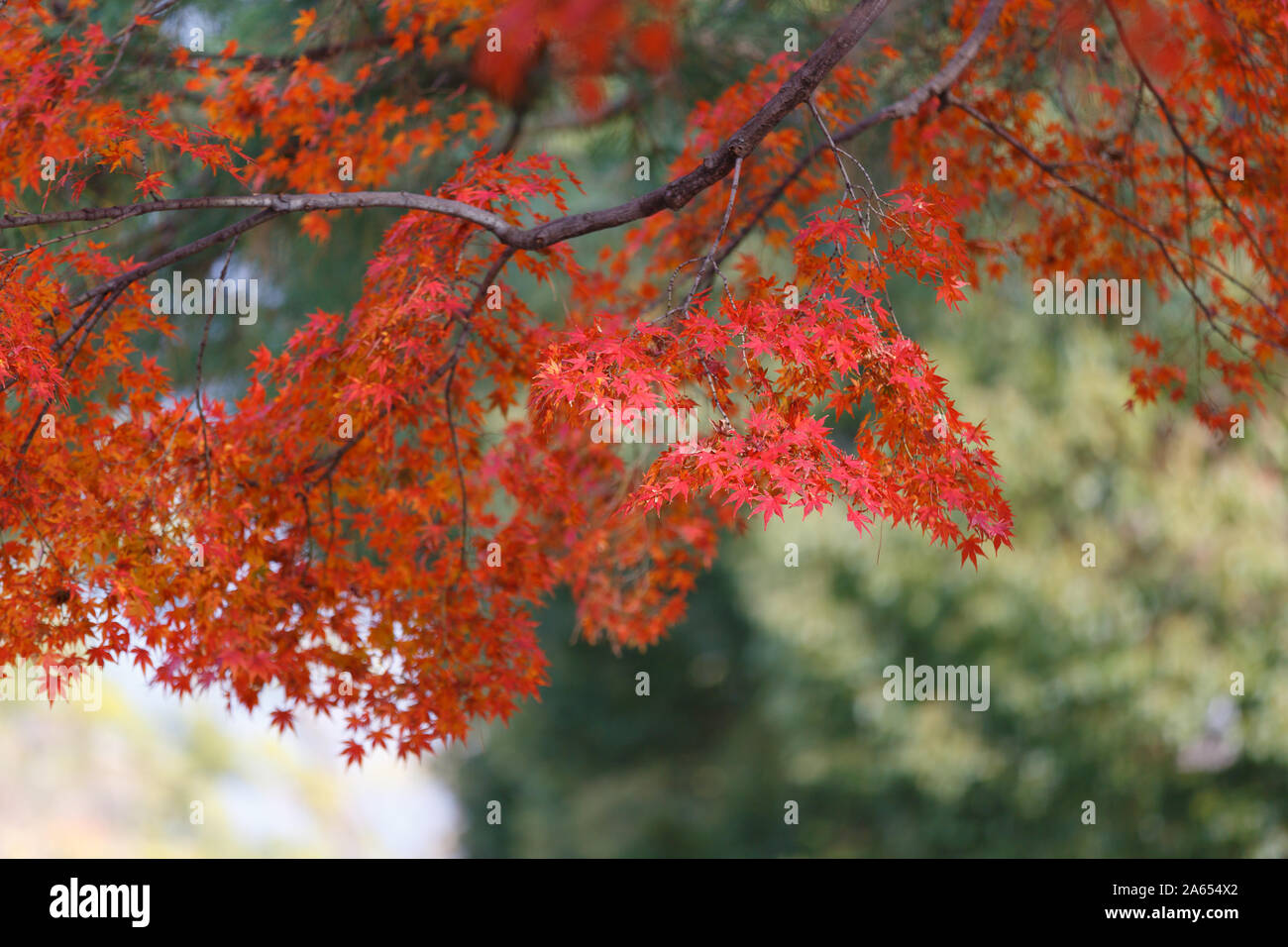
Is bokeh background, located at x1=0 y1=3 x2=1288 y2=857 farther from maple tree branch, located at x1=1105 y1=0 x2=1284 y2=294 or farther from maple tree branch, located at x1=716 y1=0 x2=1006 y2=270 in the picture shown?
maple tree branch, located at x1=716 y1=0 x2=1006 y2=270

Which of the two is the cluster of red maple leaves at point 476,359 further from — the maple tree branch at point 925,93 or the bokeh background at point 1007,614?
the bokeh background at point 1007,614

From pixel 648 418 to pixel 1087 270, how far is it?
6.74 feet

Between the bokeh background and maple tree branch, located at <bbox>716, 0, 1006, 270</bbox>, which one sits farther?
the bokeh background

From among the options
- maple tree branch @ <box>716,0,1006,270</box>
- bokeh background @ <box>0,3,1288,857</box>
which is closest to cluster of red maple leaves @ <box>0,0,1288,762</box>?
maple tree branch @ <box>716,0,1006,270</box>

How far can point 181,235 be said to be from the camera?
14.5 feet

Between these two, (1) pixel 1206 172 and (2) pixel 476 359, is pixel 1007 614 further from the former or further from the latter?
(2) pixel 476 359

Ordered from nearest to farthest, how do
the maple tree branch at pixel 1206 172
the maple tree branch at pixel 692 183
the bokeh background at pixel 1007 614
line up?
the maple tree branch at pixel 692 183, the maple tree branch at pixel 1206 172, the bokeh background at pixel 1007 614

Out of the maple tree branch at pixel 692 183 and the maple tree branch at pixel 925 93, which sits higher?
the maple tree branch at pixel 925 93

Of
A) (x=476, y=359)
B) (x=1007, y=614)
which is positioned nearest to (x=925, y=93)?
(x=476, y=359)

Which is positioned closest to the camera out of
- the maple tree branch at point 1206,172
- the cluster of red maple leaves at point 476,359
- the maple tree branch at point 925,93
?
the cluster of red maple leaves at point 476,359

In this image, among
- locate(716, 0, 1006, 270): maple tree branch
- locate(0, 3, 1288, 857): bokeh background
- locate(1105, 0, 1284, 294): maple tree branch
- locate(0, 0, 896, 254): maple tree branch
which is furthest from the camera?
locate(0, 3, 1288, 857): bokeh background

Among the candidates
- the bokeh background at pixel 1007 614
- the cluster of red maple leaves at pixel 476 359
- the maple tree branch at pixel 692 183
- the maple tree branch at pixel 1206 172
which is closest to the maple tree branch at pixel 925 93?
the cluster of red maple leaves at pixel 476 359

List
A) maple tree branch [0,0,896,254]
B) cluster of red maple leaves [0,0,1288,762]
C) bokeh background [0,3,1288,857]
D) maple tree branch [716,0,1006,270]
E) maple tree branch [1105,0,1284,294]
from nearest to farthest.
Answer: cluster of red maple leaves [0,0,1288,762], maple tree branch [0,0,896,254], maple tree branch [716,0,1006,270], maple tree branch [1105,0,1284,294], bokeh background [0,3,1288,857]
